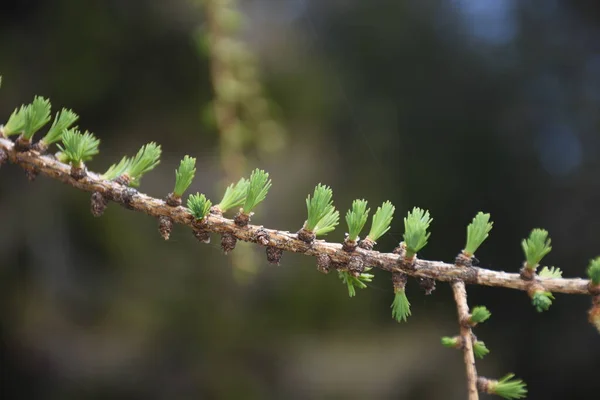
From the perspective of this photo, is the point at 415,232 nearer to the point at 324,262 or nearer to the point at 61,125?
the point at 324,262

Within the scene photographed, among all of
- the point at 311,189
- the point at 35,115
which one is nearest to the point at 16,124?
the point at 35,115

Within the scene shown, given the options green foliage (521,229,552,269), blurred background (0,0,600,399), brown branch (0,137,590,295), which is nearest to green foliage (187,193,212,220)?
brown branch (0,137,590,295)

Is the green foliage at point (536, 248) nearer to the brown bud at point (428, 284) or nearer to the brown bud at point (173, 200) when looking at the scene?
the brown bud at point (428, 284)

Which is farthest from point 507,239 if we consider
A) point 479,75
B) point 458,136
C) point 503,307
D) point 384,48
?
point 384,48

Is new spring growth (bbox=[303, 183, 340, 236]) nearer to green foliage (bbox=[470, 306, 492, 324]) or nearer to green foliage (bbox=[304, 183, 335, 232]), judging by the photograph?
green foliage (bbox=[304, 183, 335, 232])

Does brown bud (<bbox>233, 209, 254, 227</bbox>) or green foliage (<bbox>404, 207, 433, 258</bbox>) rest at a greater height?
brown bud (<bbox>233, 209, 254, 227</bbox>)

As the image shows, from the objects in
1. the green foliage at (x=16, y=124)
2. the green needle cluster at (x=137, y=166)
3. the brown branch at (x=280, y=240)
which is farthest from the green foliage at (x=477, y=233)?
the green foliage at (x=16, y=124)

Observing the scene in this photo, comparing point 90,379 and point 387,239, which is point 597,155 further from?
point 90,379
